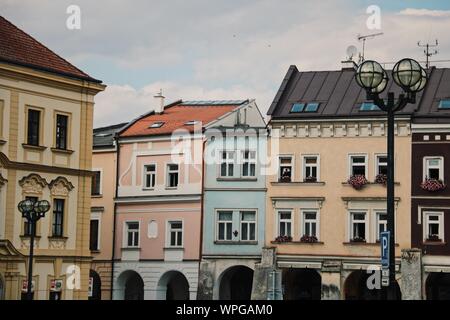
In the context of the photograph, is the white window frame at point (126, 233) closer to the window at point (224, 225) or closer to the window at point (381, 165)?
the window at point (224, 225)

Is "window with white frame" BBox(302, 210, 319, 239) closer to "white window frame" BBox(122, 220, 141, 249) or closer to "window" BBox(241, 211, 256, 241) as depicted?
"window" BBox(241, 211, 256, 241)

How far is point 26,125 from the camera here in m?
31.6

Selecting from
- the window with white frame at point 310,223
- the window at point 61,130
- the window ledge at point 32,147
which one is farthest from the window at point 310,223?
the window ledge at point 32,147

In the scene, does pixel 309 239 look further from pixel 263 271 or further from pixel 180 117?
pixel 180 117

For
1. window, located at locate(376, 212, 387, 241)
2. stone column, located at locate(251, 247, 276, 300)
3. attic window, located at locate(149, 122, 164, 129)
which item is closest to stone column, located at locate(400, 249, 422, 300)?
window, located at locate(376, 212, 387, 241)

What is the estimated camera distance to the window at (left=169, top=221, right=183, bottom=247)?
133 feet

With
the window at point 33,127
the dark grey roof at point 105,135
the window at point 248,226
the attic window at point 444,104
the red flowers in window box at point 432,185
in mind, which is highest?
the attic window at point 444,104

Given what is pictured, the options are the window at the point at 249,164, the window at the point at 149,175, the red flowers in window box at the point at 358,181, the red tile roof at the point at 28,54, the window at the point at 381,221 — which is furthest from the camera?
the window at the point at 149,175

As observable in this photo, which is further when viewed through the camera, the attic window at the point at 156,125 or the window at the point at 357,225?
the attic window at the point at 156,125

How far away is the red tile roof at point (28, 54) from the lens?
31.2 meters

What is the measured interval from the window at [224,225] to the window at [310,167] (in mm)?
3185

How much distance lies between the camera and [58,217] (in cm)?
3234

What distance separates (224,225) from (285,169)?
308 cm
